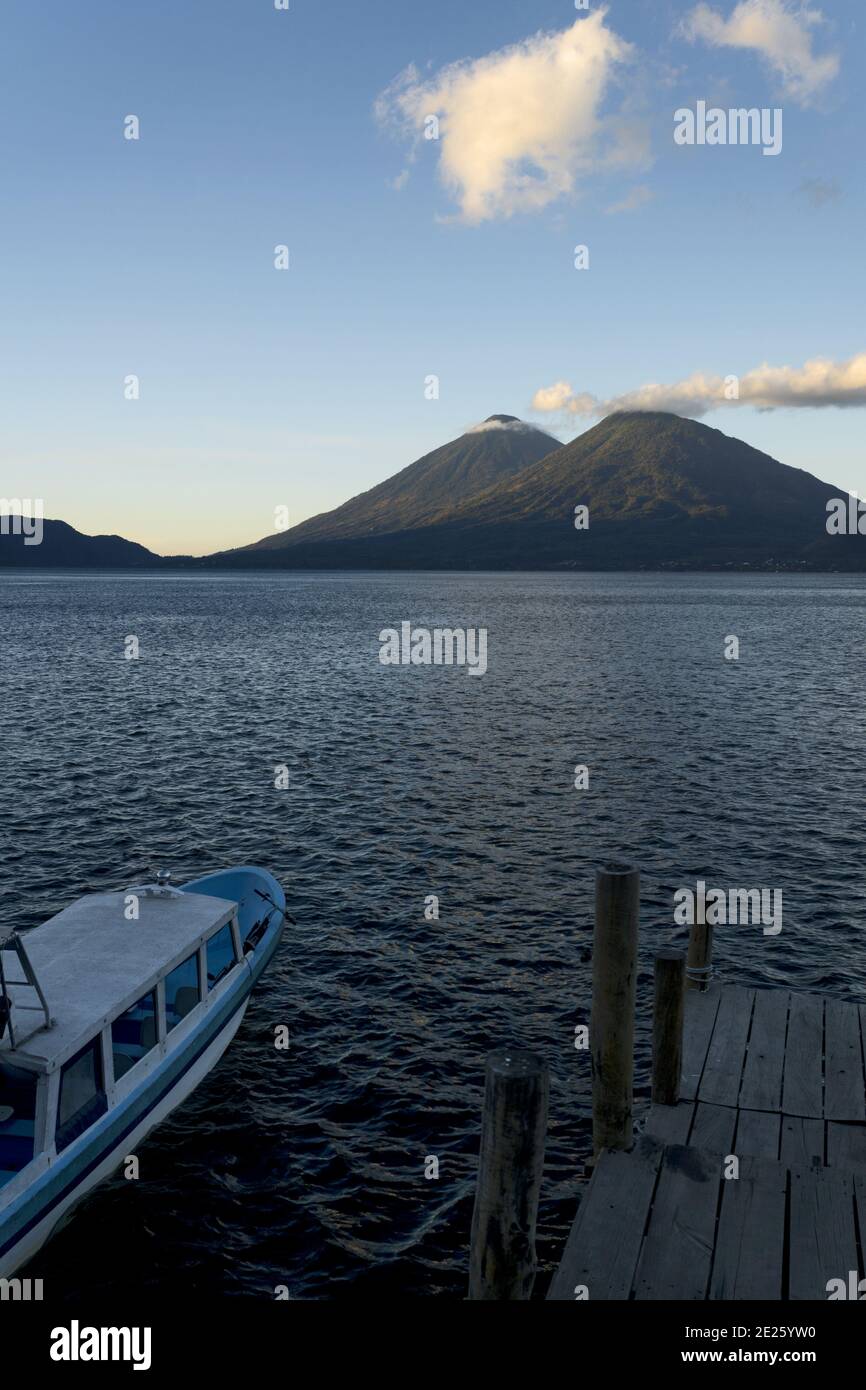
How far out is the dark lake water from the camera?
46.1 ft

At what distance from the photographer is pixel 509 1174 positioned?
27.4 ft

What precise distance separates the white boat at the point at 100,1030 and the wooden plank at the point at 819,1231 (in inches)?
350

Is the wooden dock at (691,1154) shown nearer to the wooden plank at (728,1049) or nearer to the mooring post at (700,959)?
the wooden plank at (728,1049)

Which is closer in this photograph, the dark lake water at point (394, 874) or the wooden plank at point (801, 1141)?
the wooden plank at point (801, 1141)

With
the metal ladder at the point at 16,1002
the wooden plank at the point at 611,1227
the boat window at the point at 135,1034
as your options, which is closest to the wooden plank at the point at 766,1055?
the wooden plank at the point at 611,1227

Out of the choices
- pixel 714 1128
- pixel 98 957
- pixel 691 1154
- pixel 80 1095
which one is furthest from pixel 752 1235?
pixel 98 957

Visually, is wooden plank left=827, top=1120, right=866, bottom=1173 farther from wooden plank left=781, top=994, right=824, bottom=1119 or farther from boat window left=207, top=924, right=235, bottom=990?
boat window left=207, top=924, right=235, bottom=990

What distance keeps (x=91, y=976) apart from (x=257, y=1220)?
14.2 feet

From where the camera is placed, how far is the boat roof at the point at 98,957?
1271 cm

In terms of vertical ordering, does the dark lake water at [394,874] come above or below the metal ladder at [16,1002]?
below

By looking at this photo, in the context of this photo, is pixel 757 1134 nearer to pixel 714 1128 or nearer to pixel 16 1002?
pixel 714 1128

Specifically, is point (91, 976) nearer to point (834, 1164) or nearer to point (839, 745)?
point (834, 1164)
